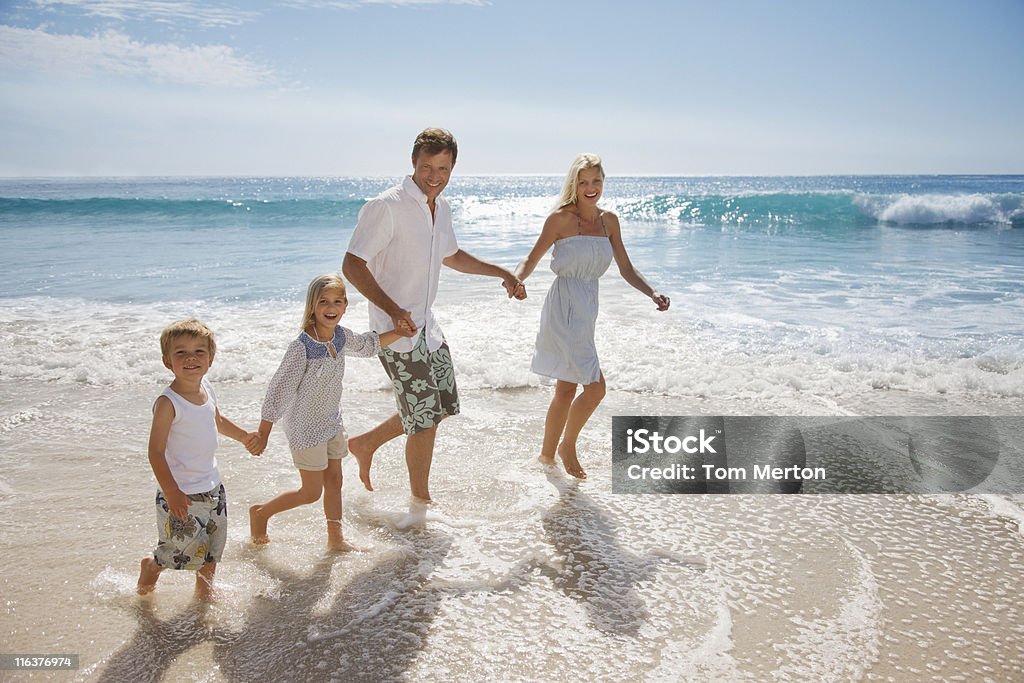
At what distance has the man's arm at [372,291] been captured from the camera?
3.55 metres

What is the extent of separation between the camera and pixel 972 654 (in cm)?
291

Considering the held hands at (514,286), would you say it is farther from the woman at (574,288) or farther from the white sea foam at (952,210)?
the white sea foam at (952,210)

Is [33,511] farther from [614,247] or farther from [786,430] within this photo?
[786,430]

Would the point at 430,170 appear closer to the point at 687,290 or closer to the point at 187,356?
the point at 187,356

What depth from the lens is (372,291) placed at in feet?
11.7

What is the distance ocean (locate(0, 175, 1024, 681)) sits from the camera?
2.88 metres

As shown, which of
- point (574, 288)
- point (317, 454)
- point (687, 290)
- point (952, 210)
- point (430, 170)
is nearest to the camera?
point (317, 454)

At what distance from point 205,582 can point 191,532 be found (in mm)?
312

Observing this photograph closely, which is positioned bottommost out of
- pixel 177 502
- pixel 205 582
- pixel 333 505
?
pixel 205 582

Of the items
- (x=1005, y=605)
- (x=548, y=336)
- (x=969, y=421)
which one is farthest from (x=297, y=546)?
(x=969, y=421)

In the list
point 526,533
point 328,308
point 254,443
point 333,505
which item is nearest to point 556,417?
point 526,533

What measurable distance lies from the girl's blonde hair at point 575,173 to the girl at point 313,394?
1.68m

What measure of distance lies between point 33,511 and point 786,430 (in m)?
5.03

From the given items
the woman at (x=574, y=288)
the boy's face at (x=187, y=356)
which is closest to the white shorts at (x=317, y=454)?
the boy's face at (x=187, y=356)
